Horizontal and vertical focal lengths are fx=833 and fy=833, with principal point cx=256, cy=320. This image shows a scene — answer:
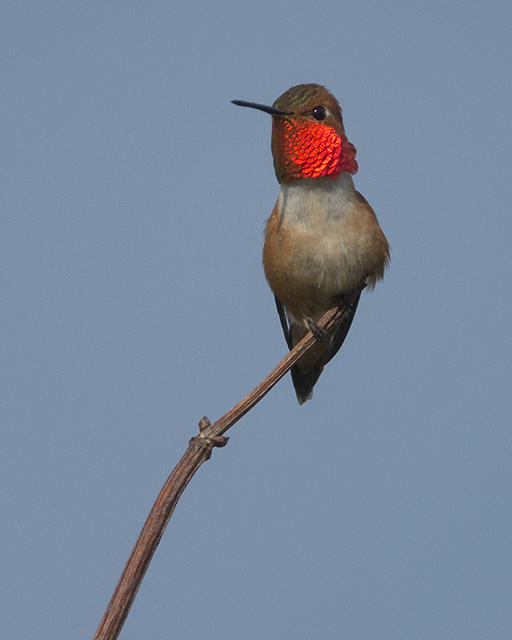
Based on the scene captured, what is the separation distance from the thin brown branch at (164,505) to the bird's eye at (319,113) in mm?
1079

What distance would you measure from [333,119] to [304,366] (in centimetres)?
130

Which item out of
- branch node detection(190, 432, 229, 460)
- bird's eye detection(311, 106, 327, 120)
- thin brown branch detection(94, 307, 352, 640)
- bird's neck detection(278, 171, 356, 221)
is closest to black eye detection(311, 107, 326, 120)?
bird's eye detection(311, 106, 327, 120)

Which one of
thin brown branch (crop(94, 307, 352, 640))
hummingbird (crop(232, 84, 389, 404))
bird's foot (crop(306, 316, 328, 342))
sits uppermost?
hummingbird (crop(232, 84, 389, 404))

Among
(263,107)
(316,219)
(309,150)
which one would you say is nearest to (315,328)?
(316,219)

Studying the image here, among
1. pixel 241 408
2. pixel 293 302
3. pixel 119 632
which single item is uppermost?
pixel 293 302

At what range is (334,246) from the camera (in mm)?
3045

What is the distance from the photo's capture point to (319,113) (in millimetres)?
2889

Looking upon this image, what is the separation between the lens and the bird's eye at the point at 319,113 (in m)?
2.87

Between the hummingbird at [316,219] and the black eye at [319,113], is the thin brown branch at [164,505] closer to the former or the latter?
the hummingbird at [316,219]

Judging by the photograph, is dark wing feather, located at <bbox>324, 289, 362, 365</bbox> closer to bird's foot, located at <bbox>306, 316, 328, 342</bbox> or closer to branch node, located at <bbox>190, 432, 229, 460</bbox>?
bird's foot, located at <bbox>306, 316, 328, 342</bbox>

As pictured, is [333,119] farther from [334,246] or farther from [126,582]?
[126,582]

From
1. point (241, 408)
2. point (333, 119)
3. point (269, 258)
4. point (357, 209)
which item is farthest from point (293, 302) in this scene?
point (241, 408)

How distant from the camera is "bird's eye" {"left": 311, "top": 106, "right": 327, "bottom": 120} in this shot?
287cm

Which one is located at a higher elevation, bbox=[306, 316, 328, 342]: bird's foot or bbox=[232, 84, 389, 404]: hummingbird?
bbox=[232, 84, 389, 404]: hummingbird
